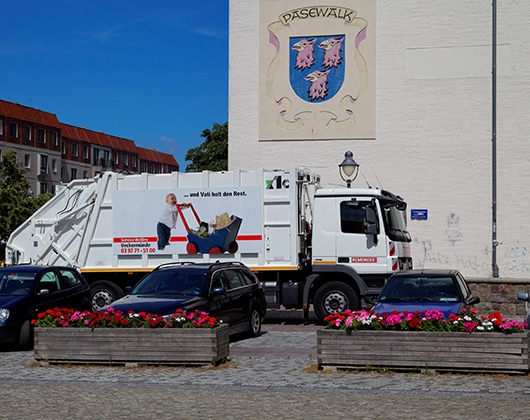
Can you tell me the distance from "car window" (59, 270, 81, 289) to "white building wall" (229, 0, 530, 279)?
13.0 metres

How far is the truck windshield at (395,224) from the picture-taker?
19234mm

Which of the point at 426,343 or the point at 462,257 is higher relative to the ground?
the point at 462,257

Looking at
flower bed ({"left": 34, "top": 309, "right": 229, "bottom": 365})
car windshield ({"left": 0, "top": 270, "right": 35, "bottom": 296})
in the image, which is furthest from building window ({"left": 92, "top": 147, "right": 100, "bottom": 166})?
flower bed ({"left": 34, "top": 309, "right": 229, "bottom": 365})

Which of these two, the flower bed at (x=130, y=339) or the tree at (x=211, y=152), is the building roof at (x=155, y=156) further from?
the flower bed at (x=130, y=339)

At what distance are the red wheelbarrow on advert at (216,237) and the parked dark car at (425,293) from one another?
5727mm

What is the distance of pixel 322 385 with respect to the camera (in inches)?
420

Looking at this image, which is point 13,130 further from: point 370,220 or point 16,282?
point 16,282

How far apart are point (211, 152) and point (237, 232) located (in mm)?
38808

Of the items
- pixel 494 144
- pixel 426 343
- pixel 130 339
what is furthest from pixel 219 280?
pixel 494 144

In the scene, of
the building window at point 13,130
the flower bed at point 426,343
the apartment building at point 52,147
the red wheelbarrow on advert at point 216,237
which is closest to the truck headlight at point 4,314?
the flower bed at point 426,343

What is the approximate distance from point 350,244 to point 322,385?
8.74 m

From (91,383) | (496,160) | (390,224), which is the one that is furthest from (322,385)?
(496,160)

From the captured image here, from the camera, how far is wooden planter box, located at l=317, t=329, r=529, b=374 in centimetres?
1101

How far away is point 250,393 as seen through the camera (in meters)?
10.2
